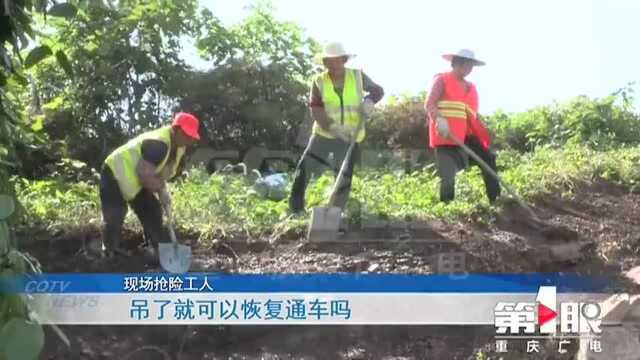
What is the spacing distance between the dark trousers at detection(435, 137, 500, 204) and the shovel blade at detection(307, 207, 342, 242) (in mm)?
807

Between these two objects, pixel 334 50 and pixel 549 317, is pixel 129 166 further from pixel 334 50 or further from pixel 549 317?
pixel 549 317

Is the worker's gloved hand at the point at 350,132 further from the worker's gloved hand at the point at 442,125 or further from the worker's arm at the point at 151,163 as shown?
the worker's arm at the point at 151,163

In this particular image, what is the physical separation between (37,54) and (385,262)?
2.43 metres

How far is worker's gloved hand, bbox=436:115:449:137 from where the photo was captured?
208 inches

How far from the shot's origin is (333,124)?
5.18 metres

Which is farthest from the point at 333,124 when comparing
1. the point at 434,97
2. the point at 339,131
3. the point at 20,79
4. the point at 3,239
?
the point at 3,239

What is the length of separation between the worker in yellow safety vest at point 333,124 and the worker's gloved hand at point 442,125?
41 centimetres

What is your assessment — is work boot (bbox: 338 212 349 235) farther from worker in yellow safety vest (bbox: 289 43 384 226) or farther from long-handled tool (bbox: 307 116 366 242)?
worker in yellow safety vest (bbox: 289 43 384 226)

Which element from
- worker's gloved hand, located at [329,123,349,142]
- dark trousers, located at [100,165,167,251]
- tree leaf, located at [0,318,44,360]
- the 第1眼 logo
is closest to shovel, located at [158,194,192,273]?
dark trousers, located at [100,165,167,251]

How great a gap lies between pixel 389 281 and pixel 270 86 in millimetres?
2598

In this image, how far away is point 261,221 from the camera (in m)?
4.89

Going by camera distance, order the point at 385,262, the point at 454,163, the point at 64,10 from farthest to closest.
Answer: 1. the point at 454,163
2. the point at 385,262
3. the point at 64,10

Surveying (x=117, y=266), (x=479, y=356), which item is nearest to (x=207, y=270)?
(x=117, y=266)

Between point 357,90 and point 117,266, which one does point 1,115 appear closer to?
point 117,266
